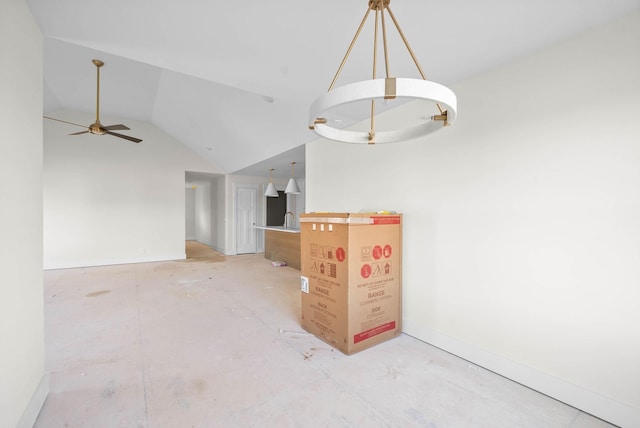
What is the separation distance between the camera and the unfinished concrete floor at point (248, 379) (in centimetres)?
160

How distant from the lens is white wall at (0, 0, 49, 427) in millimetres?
1244

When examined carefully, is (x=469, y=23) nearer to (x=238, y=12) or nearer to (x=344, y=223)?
(x=238, y=12)

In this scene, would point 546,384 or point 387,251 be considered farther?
point 387,251

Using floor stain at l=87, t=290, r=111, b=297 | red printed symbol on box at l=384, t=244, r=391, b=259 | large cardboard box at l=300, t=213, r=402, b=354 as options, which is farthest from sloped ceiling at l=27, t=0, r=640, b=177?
floor stain at l=87, t=290, r=111, b=297

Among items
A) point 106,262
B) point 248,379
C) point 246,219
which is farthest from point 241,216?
point 248,379

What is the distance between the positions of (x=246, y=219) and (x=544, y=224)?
23.5 feet

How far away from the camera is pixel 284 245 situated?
6367mm

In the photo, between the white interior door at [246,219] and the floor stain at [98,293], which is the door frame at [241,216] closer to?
the white interior door at [246,219]

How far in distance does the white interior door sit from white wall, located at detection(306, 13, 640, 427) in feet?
19.8

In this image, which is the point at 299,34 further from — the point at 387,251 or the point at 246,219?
the point at 246,219

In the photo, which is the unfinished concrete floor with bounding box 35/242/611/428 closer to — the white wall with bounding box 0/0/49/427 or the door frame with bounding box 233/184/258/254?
the white wall with bounding box 0/0/49/427

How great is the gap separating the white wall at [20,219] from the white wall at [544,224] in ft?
9.12

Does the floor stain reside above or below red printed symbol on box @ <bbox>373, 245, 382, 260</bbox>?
below

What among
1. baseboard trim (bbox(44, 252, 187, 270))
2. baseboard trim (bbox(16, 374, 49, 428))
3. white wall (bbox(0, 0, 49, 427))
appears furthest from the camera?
baseboard trim (bbox(44, 252, 187, 270))
